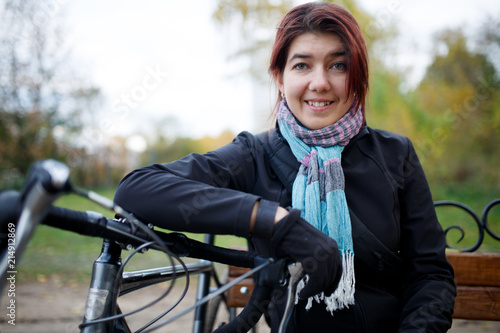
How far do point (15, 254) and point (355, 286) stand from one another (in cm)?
125

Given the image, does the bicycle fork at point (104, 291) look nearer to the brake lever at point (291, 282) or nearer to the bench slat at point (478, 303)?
the brake lever at point (291, 282)

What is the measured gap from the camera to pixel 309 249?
121cm

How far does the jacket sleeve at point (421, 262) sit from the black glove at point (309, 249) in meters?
0.50

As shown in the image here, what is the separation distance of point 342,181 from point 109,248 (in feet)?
3.01

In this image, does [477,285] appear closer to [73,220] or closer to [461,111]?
[73,220]

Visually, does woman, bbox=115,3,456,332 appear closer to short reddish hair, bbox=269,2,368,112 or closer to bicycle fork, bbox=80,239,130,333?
short reddish hair, bbox=269,2,368,112

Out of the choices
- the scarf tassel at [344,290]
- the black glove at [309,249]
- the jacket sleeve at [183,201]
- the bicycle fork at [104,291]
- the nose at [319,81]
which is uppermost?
the nose at [319,81]

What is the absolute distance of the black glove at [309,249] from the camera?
1218mm

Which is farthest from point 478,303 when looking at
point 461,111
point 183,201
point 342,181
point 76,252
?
point 461,111

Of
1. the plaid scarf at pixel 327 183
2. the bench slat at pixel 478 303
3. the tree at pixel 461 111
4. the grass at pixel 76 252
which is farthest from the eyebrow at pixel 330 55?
the tree at pixel 461 111

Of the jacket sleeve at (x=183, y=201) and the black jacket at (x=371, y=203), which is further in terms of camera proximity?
the black jacket at (x=371, y=203)

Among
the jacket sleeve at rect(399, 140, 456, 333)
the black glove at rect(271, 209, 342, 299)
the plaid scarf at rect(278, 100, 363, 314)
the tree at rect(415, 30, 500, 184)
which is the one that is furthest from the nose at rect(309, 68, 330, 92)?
the tree at rect(415, 30, 500, 184)

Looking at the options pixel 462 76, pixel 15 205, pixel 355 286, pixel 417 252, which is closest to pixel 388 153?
pixel 417 252

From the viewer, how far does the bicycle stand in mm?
901
